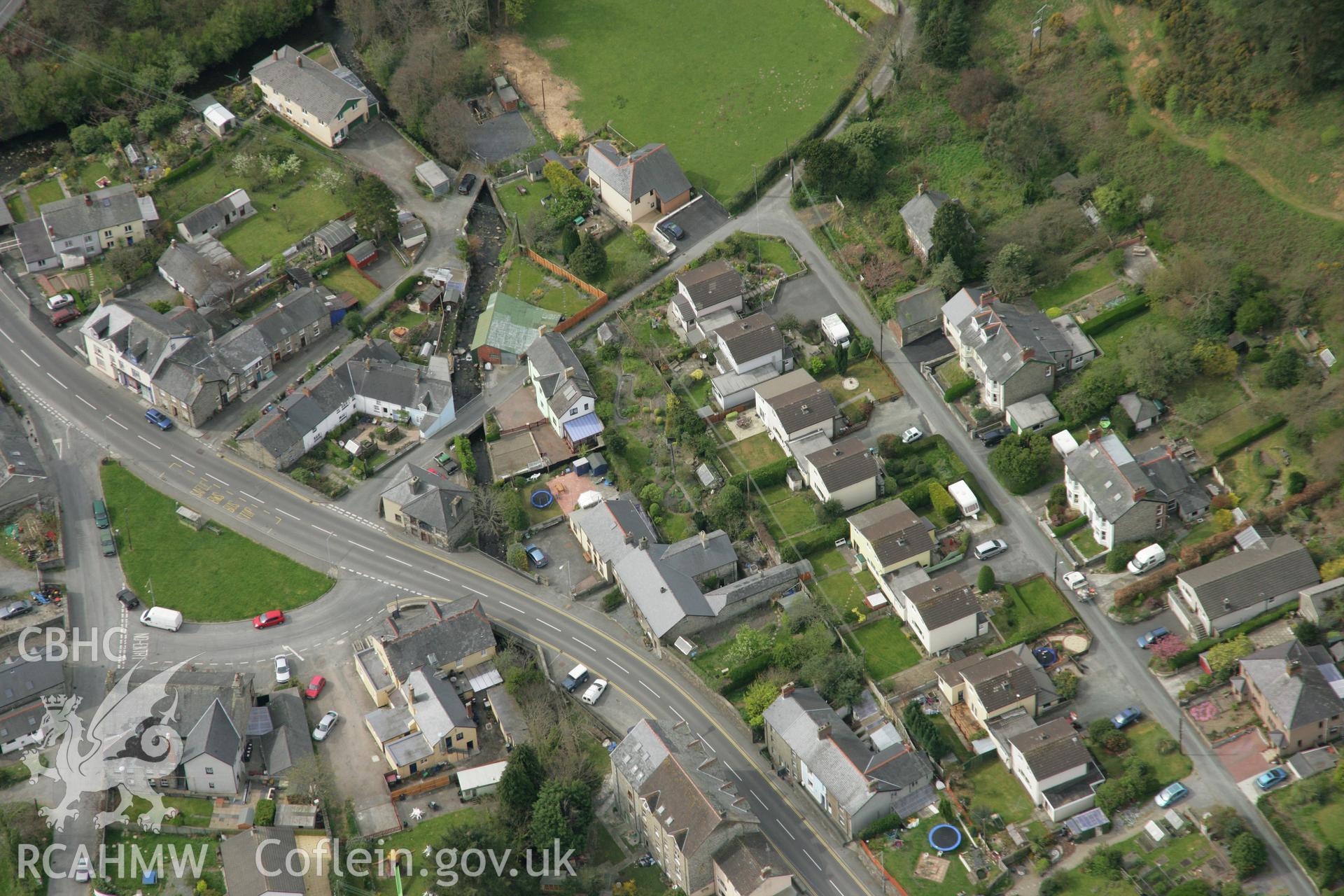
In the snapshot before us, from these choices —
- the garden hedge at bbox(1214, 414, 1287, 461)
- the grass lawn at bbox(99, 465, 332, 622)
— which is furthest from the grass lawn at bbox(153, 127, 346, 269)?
the garden hedge at bbox(1214, 414, 1287, 461)

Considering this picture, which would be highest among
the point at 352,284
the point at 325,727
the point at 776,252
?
the point at 352,284

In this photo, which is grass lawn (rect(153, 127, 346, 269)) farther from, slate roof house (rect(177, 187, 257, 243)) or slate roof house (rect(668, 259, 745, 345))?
slate roof house (rect(668, 259, 745, 345))

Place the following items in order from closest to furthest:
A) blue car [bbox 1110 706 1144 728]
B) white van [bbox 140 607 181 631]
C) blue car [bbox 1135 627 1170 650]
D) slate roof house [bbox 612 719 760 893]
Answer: slate roof house [bbox 612 719 760 893]
blue car [bbox 1110 706 1144 728]
blue car [bbox 1135 627 1170 650]
white van [bbox 140 607 181 631]

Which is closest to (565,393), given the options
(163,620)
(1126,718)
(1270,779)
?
(163,620)

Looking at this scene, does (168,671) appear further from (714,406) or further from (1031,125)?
(1031,125)

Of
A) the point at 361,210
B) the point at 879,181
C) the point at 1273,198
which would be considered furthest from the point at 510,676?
the point at 1273,198

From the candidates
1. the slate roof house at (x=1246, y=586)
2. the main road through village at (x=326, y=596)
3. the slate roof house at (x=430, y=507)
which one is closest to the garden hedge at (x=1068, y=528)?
the slate roof house at (x=1246, y=586)

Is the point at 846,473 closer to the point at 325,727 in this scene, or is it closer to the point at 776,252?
the point at 776,252
